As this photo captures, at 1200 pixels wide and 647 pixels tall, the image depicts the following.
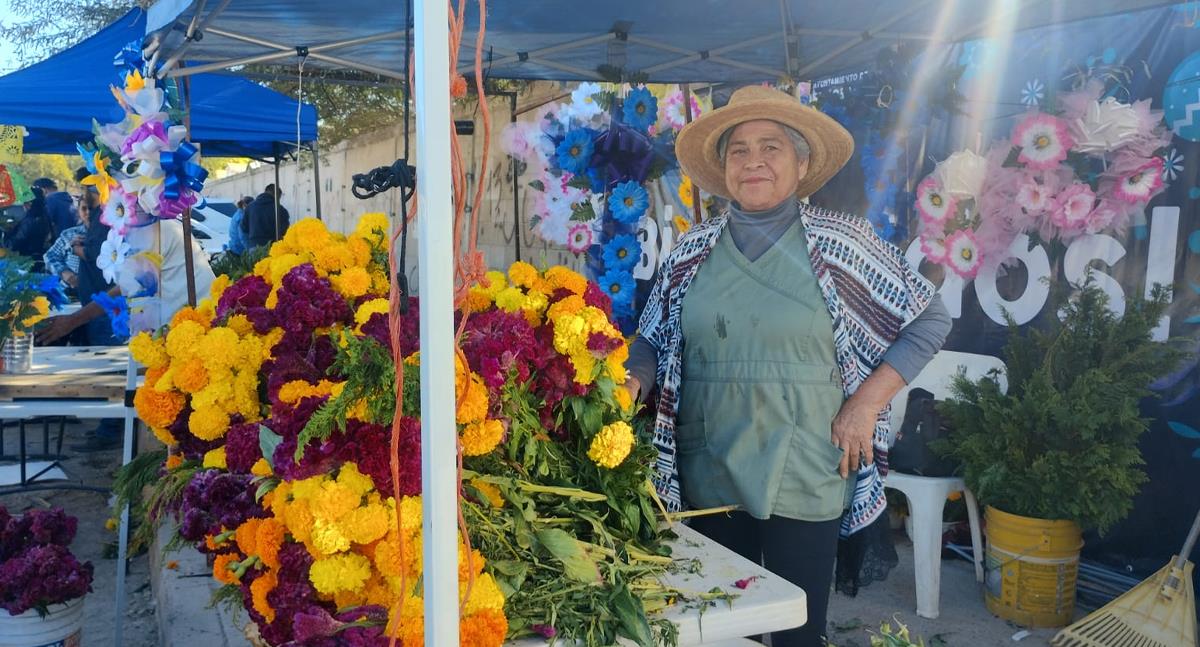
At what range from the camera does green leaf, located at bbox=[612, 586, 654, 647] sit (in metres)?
1.53

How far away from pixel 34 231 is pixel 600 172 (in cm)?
723

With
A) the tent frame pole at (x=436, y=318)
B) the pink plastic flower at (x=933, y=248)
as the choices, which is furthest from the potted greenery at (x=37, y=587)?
the pink plastic flower at (x=933, y=248)

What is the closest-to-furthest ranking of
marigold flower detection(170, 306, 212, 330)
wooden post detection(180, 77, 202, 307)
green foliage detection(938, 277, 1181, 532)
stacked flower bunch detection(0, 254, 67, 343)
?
marigold flower detection(170, 306, 212, 330) → wooden post detection(180, 77, 202, 307) → green foliage detection(938, 277, 1181, 532) → stacked flower bunch detection(0, 254, 67, 343)

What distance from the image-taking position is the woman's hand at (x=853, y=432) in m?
2.26

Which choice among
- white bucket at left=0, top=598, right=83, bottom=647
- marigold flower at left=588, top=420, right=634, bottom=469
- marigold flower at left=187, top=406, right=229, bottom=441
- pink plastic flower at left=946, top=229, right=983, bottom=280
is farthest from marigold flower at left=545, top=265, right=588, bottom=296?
pink plastic flower at left=946, top=229, right=983, bottom=280

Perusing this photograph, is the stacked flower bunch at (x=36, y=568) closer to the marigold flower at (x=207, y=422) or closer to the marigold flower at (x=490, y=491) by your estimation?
the marigold flower at (x=207, y=422)

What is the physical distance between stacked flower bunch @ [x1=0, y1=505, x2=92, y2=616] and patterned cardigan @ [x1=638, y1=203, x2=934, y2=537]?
1784mm

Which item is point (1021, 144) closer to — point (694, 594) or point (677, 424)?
point (677, 424)

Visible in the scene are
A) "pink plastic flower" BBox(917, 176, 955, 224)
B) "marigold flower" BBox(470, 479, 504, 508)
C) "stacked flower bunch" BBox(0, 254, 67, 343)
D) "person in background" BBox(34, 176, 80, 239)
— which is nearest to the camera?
"marigold flower" BBox(470, 479, 504, 508)

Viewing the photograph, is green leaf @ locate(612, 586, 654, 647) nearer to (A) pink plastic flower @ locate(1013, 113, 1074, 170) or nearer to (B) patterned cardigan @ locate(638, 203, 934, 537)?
(B) patterned cardigan @ locate(638, 203, 934, 537)

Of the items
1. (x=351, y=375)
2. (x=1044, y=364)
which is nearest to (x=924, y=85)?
(x=1044, y=364)

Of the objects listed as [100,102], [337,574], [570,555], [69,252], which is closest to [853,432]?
[570,555]

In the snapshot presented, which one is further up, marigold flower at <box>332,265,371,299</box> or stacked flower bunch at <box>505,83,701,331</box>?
stacked flower bunch at <box>505,83,701,331</box>

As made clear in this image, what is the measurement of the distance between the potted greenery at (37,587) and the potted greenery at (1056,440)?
3.20 metres
